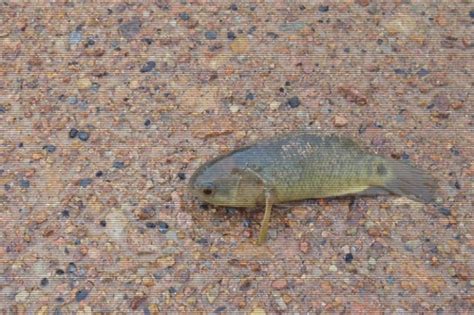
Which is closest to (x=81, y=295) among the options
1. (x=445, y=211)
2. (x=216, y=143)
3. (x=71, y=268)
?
(x=71, y=268)

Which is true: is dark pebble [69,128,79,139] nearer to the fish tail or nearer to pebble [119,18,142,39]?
pebble [119,18,142,39]

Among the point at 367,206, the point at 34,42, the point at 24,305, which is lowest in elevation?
the point at 24,305

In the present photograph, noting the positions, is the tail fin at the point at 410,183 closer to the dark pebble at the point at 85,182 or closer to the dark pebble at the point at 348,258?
the dark pebble at the point at 348,258

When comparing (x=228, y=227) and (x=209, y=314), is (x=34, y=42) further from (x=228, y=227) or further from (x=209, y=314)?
(x=209, y=314)

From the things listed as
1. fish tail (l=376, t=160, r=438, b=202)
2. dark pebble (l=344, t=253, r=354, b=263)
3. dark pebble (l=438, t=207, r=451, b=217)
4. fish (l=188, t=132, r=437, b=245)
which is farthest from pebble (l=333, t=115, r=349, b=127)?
dark pebble (l=344, t=253, r=354, b=263)

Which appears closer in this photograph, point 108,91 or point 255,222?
point 255,222

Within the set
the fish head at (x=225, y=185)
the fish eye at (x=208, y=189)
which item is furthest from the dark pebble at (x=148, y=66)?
the fish eye at (x=208, y=189)

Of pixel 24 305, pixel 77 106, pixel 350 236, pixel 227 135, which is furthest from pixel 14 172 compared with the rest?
pixel 350 236
